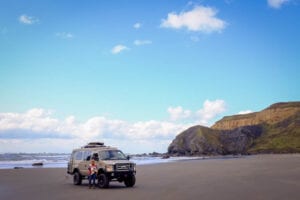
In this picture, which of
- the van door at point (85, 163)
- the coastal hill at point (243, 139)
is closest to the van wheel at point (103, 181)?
the van door at point (85, 163)

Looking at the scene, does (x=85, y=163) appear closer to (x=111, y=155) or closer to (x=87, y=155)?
(x=87, y=155)

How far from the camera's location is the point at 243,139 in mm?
164750

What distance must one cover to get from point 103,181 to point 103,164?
1020 millimetres

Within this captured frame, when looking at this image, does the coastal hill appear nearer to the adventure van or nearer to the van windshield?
the adventure van

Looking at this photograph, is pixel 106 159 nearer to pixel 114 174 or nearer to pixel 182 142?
pixel 114 174

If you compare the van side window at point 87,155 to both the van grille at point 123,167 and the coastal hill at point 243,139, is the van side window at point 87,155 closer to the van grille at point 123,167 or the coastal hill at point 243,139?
the van grille at point 123,167

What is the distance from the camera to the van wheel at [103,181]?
27047 mm

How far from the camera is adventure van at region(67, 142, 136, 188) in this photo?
27203mm

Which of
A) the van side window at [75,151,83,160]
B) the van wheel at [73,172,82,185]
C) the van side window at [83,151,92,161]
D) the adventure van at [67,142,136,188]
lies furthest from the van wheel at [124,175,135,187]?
the van side window at [75,151,83,160]

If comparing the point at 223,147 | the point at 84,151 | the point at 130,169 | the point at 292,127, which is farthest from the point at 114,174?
the point at 292,127

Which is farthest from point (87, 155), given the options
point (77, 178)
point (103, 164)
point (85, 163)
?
point (103, 164)

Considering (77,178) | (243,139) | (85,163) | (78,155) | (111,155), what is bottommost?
(77,178)

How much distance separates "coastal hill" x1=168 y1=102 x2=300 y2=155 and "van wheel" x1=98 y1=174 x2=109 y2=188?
12095cm

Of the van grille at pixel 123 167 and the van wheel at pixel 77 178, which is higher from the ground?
the van grille at pixel 123 167
